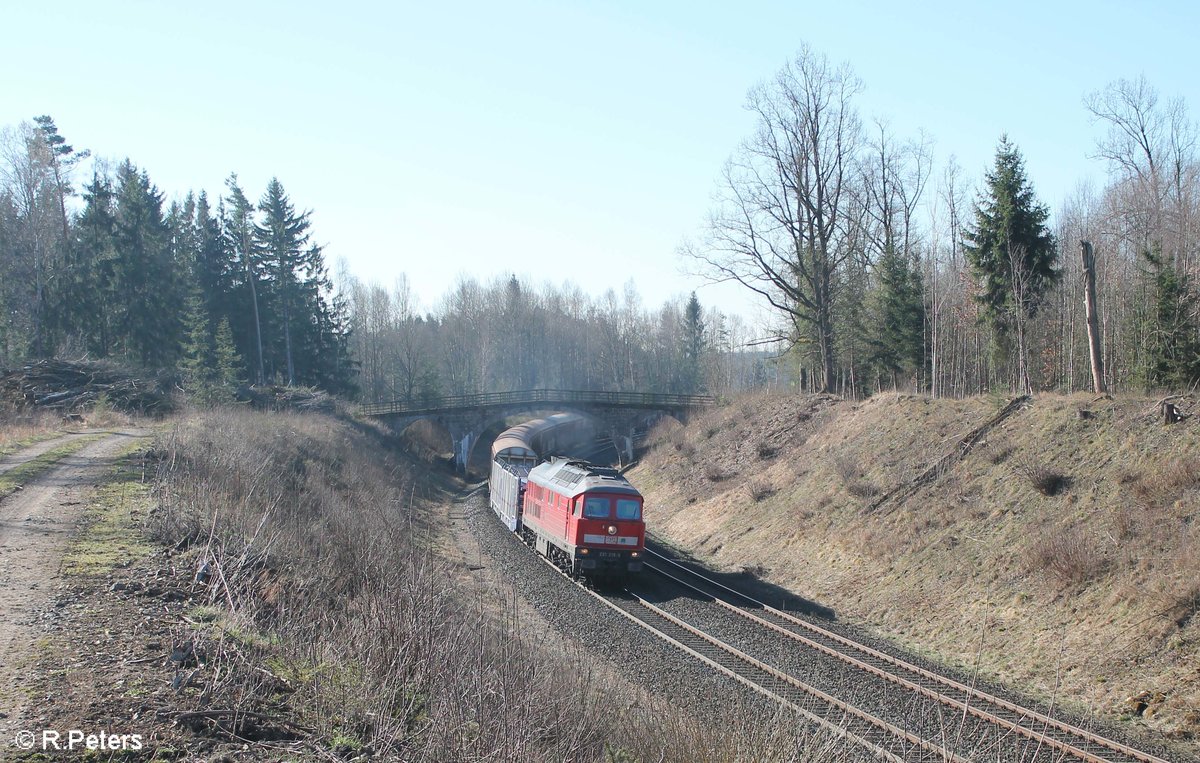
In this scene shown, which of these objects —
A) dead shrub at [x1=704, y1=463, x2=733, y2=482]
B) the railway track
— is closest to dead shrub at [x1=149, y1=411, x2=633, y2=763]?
the railway track

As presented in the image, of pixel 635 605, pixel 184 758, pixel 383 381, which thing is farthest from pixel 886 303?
pixel 383 381

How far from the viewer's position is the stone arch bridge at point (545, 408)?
51.4 meters

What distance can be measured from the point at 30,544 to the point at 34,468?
308 inches

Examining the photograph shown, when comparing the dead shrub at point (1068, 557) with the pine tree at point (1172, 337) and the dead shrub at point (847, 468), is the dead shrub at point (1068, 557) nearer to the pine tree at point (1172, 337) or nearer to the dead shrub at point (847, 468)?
the dead shrub at point (847, 468)

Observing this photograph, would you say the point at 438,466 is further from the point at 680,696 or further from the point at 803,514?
the point at 680,696

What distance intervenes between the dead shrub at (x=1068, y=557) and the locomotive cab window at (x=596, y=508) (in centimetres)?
984

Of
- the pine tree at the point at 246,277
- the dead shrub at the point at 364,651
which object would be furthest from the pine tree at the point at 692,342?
the dead shrub at the point at 364,651

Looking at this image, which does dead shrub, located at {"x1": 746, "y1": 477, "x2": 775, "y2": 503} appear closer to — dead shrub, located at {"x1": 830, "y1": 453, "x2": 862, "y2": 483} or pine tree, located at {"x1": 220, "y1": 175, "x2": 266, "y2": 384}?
dead shrub, located at {"x1": 830, "y1": 453, "x2": 862, "y2": 483}

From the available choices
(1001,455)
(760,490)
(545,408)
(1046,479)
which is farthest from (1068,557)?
(545,408)

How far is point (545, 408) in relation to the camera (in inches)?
2212

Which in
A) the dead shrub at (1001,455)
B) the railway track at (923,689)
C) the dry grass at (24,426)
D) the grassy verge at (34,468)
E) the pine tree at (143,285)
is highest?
the pine tree at (143,285)

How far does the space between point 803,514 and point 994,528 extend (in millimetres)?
6904

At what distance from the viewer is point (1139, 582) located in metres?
13.0

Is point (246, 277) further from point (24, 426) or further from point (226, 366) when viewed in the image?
point (24, 426)
